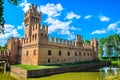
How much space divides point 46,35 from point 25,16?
10917 millimetres

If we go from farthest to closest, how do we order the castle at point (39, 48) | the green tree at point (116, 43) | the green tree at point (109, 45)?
1. the green tree at point (109, 45)
2. the green tree at point (116, 43)
3. the castle at point (39, 48)

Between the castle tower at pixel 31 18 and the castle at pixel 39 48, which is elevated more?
the castle tower at pixel 31 18

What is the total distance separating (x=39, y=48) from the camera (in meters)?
26.4

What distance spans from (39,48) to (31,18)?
419 inches

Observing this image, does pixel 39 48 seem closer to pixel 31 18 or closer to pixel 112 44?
pixel 31 18

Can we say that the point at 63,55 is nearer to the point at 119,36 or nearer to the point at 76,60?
the point at 76,60

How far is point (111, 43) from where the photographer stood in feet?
180

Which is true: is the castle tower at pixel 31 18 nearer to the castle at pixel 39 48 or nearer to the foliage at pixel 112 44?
the castle at pixel 39 48

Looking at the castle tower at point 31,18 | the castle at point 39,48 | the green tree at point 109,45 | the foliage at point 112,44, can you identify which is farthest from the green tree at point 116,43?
the castle tower at point 31,18

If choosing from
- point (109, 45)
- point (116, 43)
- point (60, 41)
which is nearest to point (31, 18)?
point (60, 41)

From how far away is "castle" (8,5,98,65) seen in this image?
88.8ft

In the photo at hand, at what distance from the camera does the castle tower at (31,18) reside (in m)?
33.9

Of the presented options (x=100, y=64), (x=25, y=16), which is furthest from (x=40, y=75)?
(x=100, y=64)

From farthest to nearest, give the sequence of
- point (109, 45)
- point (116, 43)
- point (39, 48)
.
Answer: point (109, 45) < point (116, 43) < point (39, 48)
